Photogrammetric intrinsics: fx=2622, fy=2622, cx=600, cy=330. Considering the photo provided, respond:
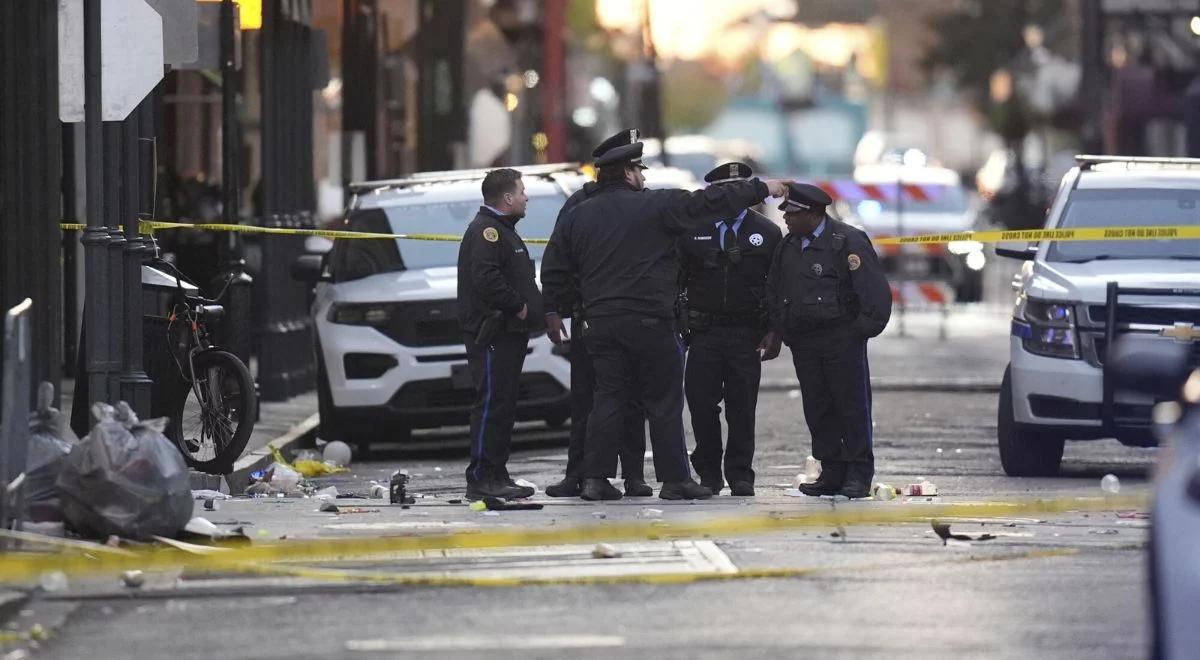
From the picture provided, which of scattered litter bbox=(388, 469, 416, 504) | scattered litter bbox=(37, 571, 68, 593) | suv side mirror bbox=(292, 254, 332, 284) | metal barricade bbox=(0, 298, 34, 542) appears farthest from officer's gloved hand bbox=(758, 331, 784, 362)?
scattered litter bbox=(37, 571, 68, 593)

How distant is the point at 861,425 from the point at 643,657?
17.5ft

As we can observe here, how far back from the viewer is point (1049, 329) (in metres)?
14.2

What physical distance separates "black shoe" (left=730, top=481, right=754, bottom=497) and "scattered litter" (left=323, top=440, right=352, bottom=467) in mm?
3310

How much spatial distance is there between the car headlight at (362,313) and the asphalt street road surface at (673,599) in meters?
3.57

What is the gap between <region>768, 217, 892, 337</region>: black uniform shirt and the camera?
42.9 ft

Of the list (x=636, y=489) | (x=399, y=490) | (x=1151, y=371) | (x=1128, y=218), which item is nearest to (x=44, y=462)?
(x=399, y=490)

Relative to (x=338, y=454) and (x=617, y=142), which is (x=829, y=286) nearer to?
(x=617, y=142)

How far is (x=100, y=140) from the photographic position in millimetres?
12547

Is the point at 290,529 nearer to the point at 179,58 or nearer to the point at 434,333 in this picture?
the point at 179,58

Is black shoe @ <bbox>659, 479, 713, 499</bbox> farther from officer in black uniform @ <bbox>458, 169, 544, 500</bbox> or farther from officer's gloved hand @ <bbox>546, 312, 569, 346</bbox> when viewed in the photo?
officer's gloved hand @ <bbox>546, 312, 569, 346</bbox>

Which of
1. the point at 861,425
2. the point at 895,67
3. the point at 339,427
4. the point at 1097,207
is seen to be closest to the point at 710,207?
the point at 861,425

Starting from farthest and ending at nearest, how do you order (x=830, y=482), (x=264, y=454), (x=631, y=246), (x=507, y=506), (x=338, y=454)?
(x=338, y=454), (x=264, y=454), (x=830, y=482), (x=631, y=246), (x=507, y=506)

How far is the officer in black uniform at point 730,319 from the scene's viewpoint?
13242 mm

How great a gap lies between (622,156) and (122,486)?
3615 mm
